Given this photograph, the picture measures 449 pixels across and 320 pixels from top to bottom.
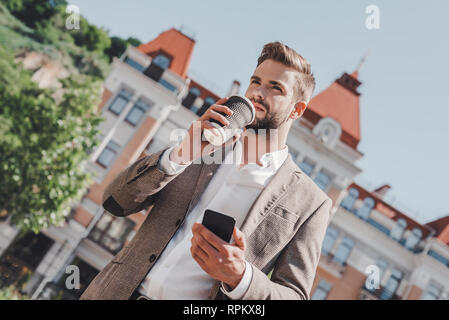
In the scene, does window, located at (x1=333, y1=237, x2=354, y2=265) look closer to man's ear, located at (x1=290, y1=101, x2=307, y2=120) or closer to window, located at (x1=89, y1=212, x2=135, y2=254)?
window, located at (x1=89, y1=212, x2=135, y2=254)

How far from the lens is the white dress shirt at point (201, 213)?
1703 mm

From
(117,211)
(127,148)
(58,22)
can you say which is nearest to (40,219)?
(127,148)

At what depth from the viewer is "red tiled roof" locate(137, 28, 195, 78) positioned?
19.2 metres

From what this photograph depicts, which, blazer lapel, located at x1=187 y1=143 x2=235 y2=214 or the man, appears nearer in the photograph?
the man

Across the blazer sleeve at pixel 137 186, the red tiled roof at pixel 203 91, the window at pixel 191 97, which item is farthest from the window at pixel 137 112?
the blazer sleeve at pixel 137 186

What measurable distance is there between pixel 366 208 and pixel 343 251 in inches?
123

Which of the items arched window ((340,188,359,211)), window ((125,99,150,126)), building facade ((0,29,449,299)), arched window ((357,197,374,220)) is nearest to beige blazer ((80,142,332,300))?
building facade ((0,29,449,299))

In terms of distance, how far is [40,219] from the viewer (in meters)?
11.9

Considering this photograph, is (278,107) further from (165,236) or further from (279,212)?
(165,236)

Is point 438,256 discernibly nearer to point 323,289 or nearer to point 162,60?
point 323,289

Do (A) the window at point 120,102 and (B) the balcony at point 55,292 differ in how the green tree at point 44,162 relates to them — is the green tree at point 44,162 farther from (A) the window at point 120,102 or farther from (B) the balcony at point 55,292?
(A) the window at point 120,102

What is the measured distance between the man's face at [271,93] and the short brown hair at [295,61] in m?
0.03

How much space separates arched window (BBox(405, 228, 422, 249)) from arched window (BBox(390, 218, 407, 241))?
52cm

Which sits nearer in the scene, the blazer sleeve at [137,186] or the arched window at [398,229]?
the blazer sleeve at [137,186]
